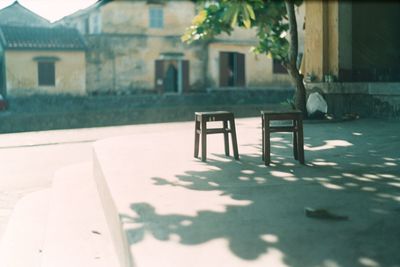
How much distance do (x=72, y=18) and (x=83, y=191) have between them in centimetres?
Answer: 2417

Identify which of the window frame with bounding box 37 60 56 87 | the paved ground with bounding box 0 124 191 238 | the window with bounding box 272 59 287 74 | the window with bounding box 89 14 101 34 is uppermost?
the window with bounding box 89 14 101 34

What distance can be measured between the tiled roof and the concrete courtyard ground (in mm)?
16910

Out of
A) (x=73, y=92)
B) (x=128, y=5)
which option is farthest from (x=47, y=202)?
(x=128, y=5)

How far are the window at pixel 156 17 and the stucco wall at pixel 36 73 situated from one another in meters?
4.13

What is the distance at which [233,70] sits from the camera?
26844 millimetres

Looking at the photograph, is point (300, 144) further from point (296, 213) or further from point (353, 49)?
point (353, 49)

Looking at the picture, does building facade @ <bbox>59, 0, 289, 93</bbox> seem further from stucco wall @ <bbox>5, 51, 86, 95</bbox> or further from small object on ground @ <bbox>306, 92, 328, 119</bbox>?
small object on ground @ <bbox>306, 92, 328, 119</bbox>

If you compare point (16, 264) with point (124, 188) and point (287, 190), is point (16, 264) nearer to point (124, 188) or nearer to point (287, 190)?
point (124, 188)

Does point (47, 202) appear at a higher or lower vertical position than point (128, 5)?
lower

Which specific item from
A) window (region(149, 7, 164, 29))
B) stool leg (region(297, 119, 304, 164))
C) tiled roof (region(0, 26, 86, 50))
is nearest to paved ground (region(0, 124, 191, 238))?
stool leg (region(297, 119, 304, 164))

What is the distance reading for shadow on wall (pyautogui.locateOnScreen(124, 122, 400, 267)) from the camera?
8.34ft

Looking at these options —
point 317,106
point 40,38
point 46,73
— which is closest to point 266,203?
point 317,106

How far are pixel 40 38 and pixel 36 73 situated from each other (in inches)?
68.8

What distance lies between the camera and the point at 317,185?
4094 mm
